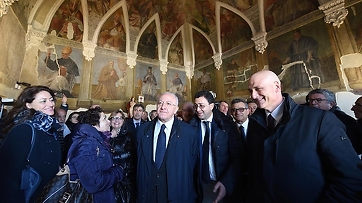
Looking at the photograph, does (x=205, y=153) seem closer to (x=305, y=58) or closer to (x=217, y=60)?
(x=305, y=58)

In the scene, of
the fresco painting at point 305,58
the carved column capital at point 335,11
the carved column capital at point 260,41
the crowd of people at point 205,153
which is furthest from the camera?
the carved column capital at point 260,41

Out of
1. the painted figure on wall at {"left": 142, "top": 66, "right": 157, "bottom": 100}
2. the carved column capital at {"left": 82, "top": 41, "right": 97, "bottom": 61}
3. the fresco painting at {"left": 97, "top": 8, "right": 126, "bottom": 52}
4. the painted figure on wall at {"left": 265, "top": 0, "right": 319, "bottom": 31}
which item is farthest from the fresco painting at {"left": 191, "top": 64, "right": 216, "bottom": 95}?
the carved column capital at {"left": 82, "top": 41, "right": 97, "bottom": 61}

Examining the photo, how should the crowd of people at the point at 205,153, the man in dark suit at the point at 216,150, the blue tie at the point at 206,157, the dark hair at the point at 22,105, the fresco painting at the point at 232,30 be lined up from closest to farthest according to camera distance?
the crowd of people at the point at 205,153 < the dark hair at the point at 22,105 < the man in dark suit at the point at 216,150 < the blue tie at the point at 206,157 < the fresco painting at the point at 232,30

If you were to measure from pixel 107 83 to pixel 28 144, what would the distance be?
877cm

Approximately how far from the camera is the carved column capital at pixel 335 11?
6.23 metres

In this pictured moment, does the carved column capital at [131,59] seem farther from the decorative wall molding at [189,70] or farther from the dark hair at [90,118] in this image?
the dark hair at [90,118]

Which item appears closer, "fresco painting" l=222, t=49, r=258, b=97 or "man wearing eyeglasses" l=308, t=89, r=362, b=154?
"man wearing eyeglasses" l=308, t=89, r=362, b=154

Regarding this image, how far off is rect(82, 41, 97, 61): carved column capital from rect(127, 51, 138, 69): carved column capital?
197cm

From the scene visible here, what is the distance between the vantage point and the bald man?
3.40 feet

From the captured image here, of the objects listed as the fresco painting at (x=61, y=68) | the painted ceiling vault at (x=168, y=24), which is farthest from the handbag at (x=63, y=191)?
the fresco painting at (x=61, y=68)

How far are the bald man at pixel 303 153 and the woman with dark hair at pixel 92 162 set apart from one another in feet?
4.69

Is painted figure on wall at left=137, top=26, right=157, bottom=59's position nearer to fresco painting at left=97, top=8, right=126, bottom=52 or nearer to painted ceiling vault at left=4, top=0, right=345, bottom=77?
painted ceiling vault at left=4, top=0, right=345, bottom=77

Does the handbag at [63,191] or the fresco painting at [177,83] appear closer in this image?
the handbag at [63,191]

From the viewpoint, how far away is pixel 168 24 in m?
12.4
